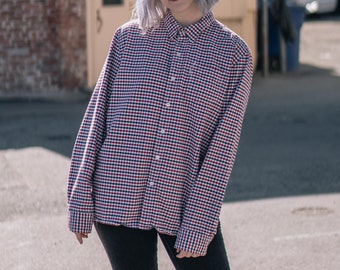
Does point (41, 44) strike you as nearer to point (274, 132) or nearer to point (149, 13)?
point (274, 132)

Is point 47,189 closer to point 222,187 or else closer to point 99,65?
point 222,187

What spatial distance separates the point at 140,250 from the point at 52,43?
9.83m

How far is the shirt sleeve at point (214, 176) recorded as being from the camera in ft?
10.7

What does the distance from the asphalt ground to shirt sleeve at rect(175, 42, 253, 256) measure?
2476mm

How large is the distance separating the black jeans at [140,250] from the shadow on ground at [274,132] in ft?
13.7

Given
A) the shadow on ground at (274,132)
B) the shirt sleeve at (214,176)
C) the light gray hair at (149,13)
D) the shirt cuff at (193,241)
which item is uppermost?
the light gray hair at (149,13)

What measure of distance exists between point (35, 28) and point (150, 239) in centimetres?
981

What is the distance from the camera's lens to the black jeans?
10.9ft

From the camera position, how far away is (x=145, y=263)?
339cm

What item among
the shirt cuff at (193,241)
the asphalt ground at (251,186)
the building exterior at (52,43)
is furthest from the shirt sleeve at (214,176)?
the building exterior at (52,43)

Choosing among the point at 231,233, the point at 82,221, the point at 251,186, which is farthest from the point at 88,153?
the point at 251,186

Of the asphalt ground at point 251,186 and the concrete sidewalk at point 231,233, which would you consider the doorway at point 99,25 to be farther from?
the concrete sidewalk at point 231,233

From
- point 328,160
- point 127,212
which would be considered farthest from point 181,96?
point 328,160

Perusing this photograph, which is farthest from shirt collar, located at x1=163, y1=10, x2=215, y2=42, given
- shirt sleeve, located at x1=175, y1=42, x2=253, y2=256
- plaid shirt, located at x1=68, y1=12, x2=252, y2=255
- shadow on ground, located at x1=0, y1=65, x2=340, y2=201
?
shadow on ground, located at x1=0, y1=65, x2=340, y2=201
